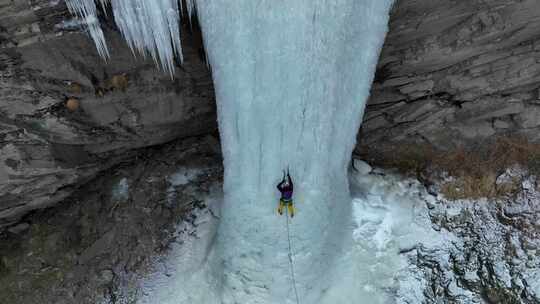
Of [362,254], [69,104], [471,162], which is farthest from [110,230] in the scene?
[471,162]

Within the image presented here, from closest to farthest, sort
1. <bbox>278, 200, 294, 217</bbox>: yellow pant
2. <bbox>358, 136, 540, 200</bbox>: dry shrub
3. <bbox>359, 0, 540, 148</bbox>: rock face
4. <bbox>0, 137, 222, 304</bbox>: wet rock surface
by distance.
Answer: <bbox>278, 200, 294, 217</bbox>: yellow pant, <bbox>359, 0, 540, 148</bbox>: rock face, <bbox>0, 137, 222, 304</bbox>: wet rock surface, <bbox>358, 136, 540, 200</bbox>: dry shrub

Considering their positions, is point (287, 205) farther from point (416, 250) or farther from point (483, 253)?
point (483, 253)

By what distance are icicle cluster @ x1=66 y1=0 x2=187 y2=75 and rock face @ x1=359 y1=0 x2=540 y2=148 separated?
2.43 meters

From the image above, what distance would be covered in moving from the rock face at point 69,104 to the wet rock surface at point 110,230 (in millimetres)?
260

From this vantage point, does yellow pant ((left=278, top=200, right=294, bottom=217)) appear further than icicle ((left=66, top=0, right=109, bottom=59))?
Yes

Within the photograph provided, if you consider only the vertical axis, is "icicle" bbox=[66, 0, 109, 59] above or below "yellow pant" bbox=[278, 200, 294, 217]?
above

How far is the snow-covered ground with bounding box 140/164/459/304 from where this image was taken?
5926 millimetres

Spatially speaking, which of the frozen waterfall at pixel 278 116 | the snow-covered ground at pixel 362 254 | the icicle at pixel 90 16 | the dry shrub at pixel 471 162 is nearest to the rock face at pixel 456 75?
the dry shrub at pixel 471 162

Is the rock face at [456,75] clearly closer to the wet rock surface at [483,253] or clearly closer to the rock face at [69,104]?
the wet rock surface at [483,253]

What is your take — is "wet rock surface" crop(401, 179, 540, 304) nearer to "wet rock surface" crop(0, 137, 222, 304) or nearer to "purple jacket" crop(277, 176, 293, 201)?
"purple jacket" crop(277, 176, 293, 201)

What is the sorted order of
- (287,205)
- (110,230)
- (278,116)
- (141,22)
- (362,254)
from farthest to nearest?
1. (110,230)
2. (362,254)
3. (287,205)
4. (278,116)
5. (141,22)

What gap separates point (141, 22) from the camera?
4.79 meters

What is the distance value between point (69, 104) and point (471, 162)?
5400mm

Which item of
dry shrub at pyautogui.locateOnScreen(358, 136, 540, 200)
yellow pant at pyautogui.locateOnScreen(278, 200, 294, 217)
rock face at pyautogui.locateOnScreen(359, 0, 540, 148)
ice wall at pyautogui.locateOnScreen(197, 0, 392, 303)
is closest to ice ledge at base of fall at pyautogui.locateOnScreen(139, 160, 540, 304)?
dry shrub at pyautogui.locateOnScreen(358, 136, 540, 200)
